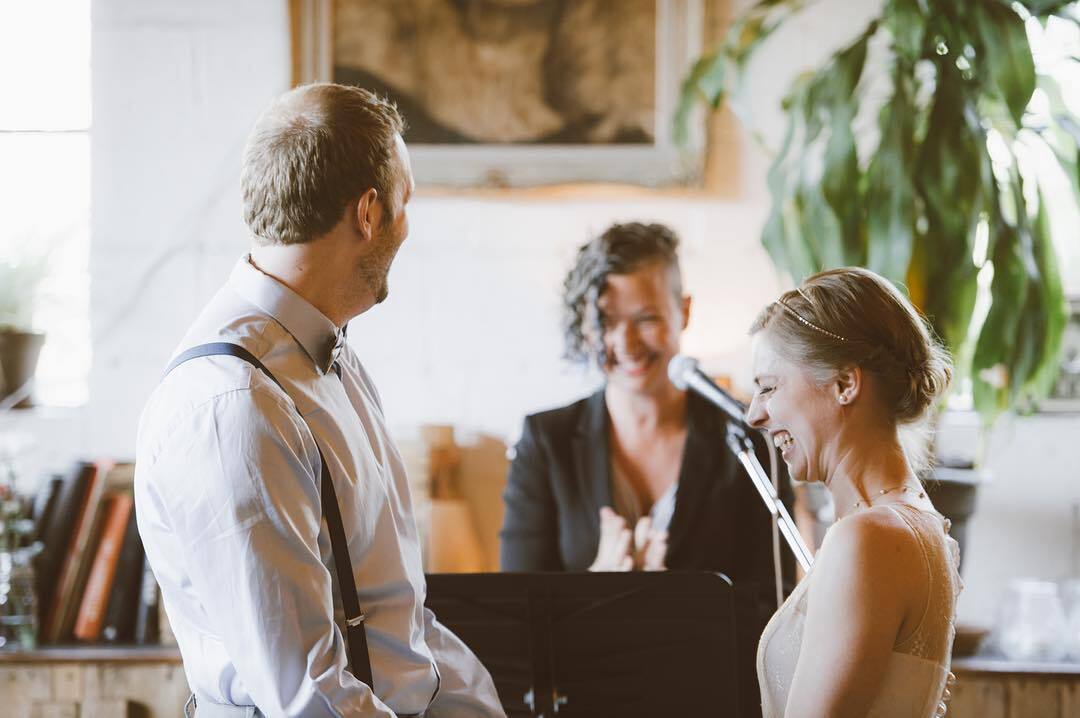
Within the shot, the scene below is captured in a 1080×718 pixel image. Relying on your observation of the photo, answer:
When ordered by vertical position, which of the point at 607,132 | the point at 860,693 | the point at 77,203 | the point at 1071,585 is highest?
the point at 607,132

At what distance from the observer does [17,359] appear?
301cm

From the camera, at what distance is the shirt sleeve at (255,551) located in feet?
3.77

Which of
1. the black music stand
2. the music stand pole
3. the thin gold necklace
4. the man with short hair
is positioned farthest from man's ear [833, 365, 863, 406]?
the man with short hair

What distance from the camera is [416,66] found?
2.98 metres

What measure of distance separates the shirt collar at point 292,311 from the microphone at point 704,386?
0.67 meters

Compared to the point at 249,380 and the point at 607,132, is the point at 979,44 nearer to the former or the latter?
the point at 607,132

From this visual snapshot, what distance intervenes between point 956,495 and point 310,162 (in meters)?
1.86

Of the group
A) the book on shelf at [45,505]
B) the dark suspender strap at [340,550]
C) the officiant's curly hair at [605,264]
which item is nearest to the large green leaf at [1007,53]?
the officiant's curly hair at [605,264]

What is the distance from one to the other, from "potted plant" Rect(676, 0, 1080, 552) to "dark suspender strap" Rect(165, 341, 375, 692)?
A: 1.42 m

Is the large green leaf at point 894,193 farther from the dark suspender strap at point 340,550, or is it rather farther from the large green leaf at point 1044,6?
the dark suspender strap at point 340,550

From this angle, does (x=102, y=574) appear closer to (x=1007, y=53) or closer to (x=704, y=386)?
(x=704, y=386)

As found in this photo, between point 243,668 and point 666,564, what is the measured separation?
1159 millimetres

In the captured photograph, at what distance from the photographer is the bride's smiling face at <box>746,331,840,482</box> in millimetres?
1359

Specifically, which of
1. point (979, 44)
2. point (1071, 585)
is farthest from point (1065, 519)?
point (979, 44)
